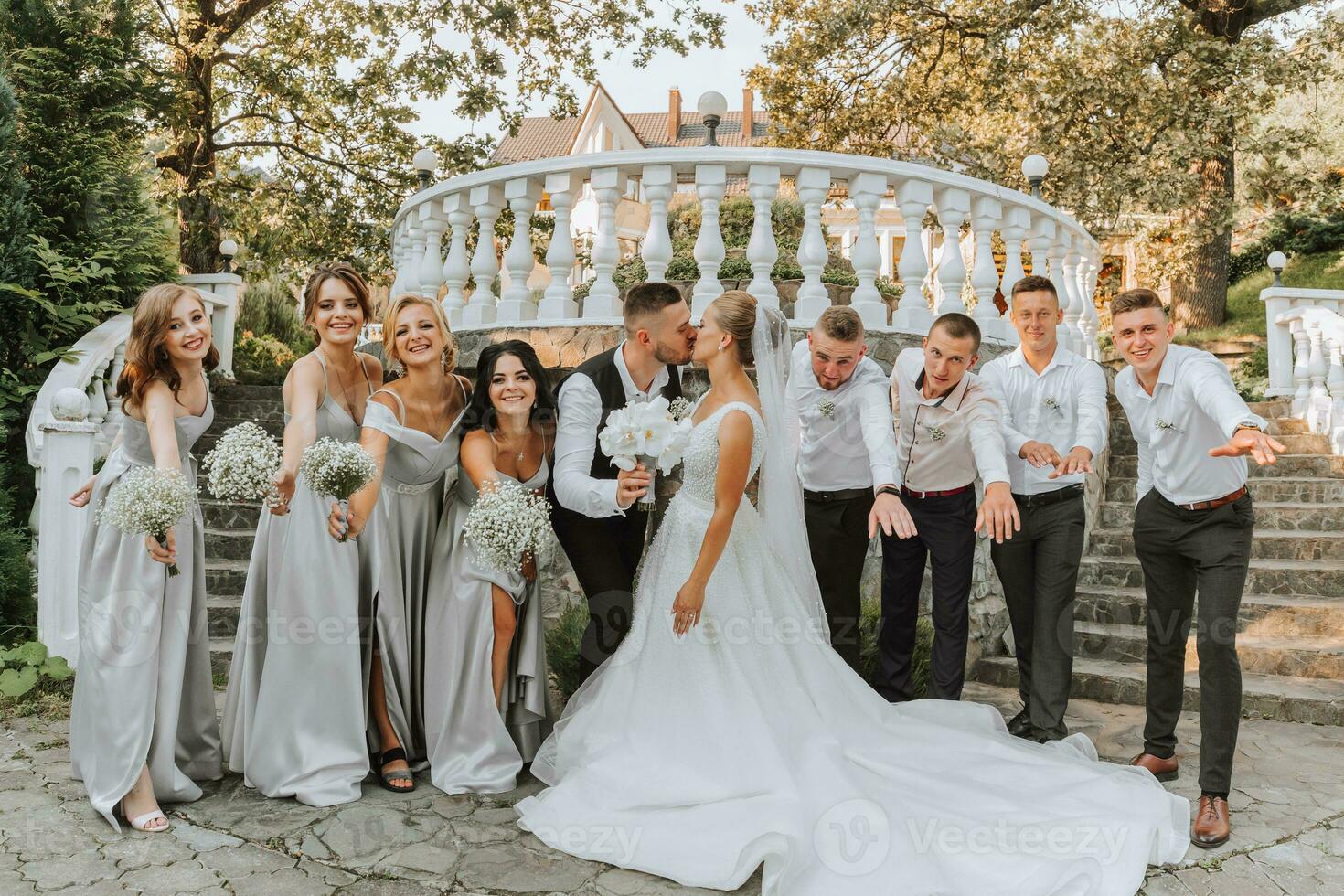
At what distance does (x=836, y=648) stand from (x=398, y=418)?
7.32 ft

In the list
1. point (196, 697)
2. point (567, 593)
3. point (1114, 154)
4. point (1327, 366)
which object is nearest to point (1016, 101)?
point (1114, 154)

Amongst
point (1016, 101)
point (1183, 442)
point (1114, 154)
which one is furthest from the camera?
point (1016, 101)

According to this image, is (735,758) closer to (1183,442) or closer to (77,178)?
(1183,442)

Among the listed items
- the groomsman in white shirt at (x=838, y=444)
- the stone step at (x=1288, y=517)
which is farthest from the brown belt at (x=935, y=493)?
the stone step at (x=1288, y=517)

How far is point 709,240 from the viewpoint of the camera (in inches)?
207

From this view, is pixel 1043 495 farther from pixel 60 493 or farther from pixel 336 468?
pixel 60 493

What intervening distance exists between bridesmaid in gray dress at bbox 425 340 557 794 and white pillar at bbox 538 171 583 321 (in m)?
1.77

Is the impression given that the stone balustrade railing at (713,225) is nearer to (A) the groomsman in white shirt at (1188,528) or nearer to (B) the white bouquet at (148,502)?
(A) the groomsman in white shirt at (1188,528)

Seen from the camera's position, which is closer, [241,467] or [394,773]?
[241,467]

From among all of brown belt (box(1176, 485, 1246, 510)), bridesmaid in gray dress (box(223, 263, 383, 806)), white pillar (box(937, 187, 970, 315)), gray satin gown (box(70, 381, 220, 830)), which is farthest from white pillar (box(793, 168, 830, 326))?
gray satin gown (box(70, 381, 220, 830))

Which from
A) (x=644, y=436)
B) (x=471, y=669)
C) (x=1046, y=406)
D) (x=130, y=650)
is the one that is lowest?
(x=471, y=669)

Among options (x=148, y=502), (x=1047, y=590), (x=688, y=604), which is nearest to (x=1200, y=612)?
(x=1047, y=590)

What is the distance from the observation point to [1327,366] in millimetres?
8000

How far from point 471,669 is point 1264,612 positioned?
4602 millimetres
